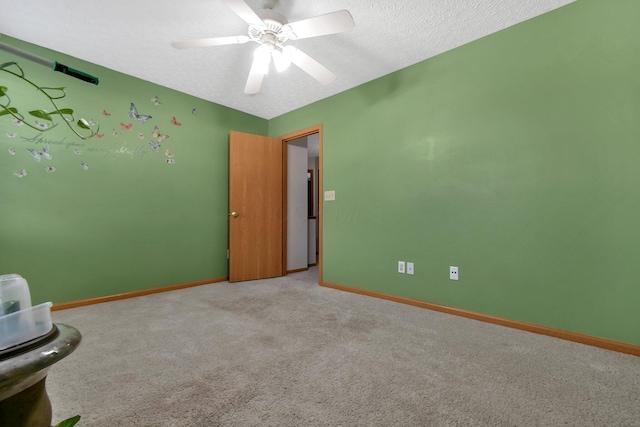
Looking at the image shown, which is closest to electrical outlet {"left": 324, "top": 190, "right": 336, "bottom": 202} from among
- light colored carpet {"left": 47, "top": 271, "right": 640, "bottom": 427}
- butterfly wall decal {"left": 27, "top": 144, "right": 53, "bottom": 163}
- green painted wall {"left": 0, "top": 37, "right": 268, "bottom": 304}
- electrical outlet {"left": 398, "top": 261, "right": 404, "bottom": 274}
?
electrical outlet {"left": 398, "top": 261, "right": 404, "bottom": 274}

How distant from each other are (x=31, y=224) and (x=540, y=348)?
4019 mm

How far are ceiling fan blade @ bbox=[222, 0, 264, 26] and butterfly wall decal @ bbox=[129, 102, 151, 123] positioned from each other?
6.12 ft

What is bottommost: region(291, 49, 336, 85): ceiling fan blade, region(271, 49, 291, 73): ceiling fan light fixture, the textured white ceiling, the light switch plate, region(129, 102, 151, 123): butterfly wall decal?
the light switch plate

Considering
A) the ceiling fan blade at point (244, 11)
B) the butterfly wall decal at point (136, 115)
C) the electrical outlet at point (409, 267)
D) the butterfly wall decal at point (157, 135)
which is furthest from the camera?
the butterfly wall decal at point (157, 135)

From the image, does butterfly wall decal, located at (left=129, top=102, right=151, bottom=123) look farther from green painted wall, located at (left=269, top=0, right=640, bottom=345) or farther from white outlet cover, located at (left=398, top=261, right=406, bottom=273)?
white outlet cover, located at (left=398, top=261, right=406, bottom=273)

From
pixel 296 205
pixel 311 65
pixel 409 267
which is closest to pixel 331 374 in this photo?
pixel 409 267

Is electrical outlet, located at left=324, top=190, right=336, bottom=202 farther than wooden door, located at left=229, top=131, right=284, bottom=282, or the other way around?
wooden door, located at left=229, top=131, right=284, bottom=282

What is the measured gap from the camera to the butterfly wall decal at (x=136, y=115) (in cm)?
296

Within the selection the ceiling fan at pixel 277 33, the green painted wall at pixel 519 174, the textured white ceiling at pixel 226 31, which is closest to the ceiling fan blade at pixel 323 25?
the ceiling fan at pixel 277 33

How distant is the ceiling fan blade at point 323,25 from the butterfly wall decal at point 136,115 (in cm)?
201

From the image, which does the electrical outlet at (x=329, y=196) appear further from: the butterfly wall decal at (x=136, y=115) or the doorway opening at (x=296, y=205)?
the butterfly wall decal at (x=136, y=115)

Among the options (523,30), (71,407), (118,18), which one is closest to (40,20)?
(118,18)

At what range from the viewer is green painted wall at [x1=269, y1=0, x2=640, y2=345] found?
5.93ft

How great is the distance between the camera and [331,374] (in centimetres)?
150
